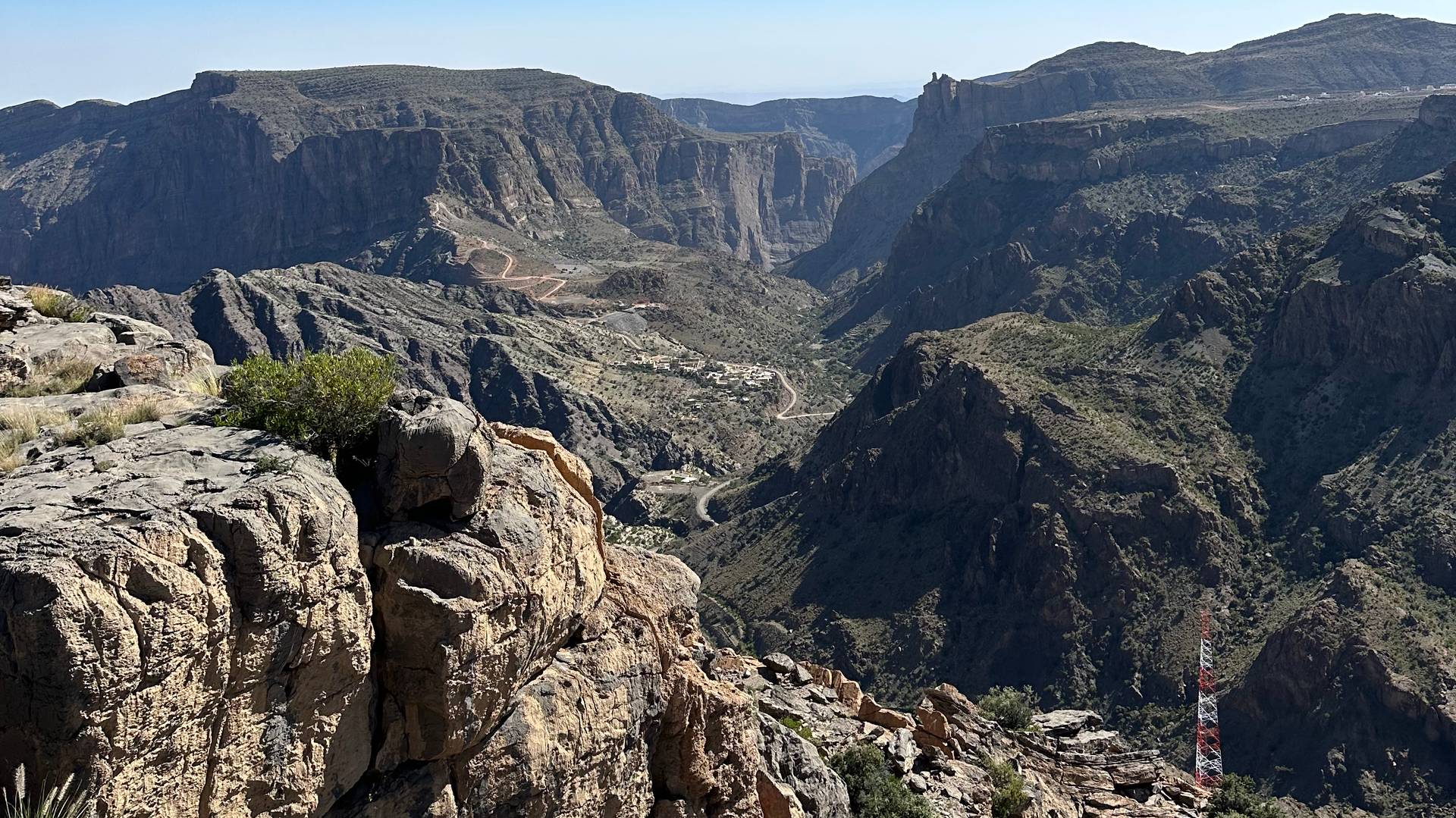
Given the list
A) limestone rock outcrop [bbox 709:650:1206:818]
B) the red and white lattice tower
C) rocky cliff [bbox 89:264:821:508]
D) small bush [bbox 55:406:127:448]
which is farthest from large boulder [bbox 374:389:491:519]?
rocky cliff [bbox 89:264:821:508]

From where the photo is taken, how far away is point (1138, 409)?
11388 cm

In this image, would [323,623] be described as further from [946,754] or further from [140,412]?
[946,754]

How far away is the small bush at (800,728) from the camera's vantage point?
4012 centimetres

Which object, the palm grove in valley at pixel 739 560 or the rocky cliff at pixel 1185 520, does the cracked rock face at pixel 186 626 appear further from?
the rocky cliff at pixel 1185 520

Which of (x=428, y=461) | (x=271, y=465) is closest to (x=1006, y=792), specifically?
(x=428, y=461)

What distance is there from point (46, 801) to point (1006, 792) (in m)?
31.6

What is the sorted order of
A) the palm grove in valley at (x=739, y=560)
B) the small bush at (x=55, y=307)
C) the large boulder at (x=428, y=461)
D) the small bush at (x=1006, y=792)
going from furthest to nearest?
the small bush at (x=1006, y=792)
the small bush at (x=55, y=307)
the large boulder at (x=428, y=461)
the palm grove in valley at (x=739, y=560)

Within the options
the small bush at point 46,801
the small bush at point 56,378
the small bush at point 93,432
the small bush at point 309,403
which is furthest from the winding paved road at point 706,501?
the small bush at point 46,801

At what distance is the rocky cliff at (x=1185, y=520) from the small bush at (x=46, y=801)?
249 feet

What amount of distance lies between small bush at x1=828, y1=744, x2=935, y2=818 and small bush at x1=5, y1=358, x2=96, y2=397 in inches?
905

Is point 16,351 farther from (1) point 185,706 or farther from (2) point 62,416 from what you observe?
(1) point 185,706

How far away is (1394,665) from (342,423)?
76.5m

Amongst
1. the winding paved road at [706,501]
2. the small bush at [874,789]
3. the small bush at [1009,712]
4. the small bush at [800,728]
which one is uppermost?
the small bush at [800,728]

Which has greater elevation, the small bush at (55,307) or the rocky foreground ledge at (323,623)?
the small bush at (55,307)
